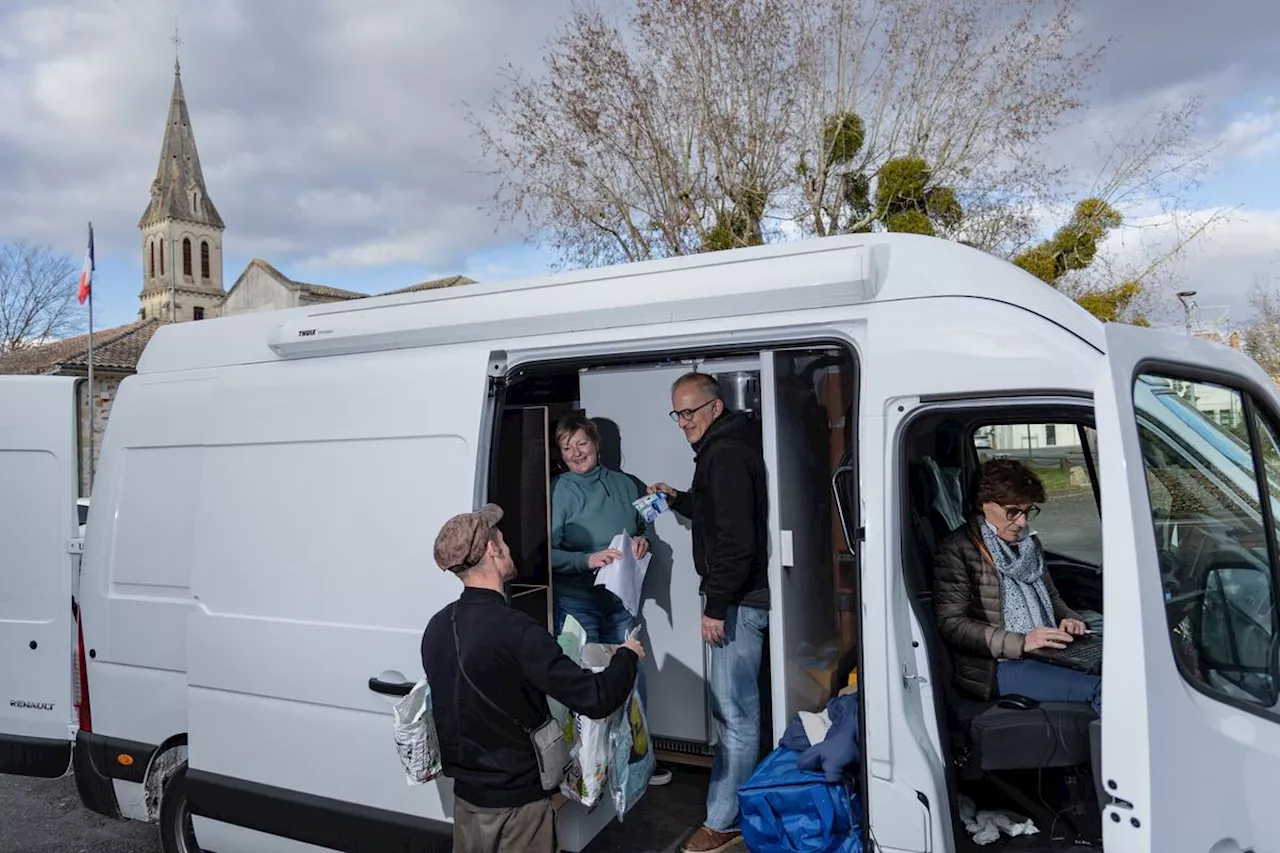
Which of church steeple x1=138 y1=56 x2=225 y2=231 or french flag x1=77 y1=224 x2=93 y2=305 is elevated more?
church steeple x1=138 y1=56 x2=225 y2=231

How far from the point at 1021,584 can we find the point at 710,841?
1609 mm

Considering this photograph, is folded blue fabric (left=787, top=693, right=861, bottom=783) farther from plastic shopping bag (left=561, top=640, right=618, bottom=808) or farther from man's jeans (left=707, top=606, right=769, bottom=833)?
plastic shopping bag (left=561, top=640, right=618, bottom=808)

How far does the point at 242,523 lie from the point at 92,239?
2045cm

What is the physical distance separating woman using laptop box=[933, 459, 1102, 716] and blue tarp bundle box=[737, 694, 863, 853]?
45 cm

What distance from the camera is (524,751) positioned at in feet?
8.86

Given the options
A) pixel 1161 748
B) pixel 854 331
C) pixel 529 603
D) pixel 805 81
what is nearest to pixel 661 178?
pixel 805 81

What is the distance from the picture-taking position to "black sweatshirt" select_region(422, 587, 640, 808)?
2613mm

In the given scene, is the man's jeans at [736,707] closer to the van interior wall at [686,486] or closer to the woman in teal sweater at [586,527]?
the van interior wall at [686,486]

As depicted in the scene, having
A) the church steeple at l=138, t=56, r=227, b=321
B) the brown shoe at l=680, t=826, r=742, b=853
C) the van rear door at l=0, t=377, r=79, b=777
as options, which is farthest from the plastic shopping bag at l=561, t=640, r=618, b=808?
the church steeple at l=138, t=56, r=227, b=321

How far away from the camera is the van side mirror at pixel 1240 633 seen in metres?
2.27

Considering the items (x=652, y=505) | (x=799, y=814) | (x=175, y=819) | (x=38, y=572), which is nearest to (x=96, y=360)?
(x=38, y=572)

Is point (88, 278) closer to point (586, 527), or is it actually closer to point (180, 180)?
point (586, 527)

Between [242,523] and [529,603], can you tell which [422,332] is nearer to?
[242,523]

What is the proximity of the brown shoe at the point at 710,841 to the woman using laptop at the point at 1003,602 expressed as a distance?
3.97 ft
